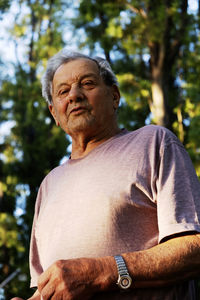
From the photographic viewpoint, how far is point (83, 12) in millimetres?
8023

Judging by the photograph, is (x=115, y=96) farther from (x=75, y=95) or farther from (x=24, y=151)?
(x=24, y=151)

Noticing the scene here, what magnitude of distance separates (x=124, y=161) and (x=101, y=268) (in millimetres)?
471

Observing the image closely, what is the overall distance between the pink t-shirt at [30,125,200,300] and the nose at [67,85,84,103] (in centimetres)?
32

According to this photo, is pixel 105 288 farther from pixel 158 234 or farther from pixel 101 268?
pixel 158 234

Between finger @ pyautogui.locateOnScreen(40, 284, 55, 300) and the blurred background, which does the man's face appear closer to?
finger @ pyautogui.locateOnScreen(40, 284, 55, 300)

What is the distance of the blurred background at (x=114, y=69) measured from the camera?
730 centimetres

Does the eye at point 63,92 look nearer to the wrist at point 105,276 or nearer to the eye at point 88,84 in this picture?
the eye at point 88,84

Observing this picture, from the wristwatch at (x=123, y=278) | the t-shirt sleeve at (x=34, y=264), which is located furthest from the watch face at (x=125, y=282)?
the t-shirt sleeve at (x=34, y=264)

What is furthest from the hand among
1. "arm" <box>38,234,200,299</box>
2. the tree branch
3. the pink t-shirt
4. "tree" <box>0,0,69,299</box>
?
"tree" <box>0,0,69,299</box>

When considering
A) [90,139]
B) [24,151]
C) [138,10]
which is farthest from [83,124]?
[24,151]

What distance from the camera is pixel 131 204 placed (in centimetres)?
155

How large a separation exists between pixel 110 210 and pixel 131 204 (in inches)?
→ 3.2

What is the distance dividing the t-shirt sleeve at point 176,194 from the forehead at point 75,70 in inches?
24.8

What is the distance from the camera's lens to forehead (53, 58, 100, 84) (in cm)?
201
